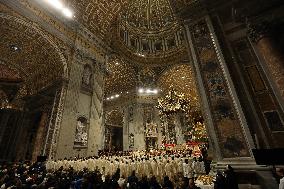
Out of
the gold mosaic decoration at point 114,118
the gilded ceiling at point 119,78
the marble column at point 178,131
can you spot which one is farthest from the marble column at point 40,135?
the marble column at point 178,131

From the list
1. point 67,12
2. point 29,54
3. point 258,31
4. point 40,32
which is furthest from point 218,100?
point 29,54

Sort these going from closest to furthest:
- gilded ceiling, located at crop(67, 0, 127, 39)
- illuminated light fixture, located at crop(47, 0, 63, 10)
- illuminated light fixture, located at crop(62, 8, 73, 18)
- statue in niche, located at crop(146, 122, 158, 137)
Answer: illuminated light fixture, located at crop(47, 0, 63, 10), illuminated light fixture, located at crop(62, 8, 73, 18), gilded ceiling, located at crop(67, 0, 127, 39), statue in niche, located at crop(146, 122, 158, 137)

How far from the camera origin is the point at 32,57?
13367 millimetres

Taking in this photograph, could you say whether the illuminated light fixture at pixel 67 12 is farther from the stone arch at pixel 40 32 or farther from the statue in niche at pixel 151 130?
the statue in niche at pixel 151 130

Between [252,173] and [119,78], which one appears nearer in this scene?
[252,173]

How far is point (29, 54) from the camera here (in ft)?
43.1

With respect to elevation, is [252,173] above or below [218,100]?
below

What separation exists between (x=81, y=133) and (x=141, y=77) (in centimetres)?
1087

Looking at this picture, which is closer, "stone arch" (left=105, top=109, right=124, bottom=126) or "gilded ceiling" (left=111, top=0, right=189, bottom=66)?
"gilded ceiling" (left=111, top=0, right=189, bottom=66)

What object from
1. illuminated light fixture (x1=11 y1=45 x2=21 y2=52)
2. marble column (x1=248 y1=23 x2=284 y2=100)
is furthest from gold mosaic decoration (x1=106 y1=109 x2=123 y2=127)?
marble column (x1=248 y1=23 x2=284 y2=100)

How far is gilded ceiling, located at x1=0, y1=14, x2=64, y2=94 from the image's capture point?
36.3ft

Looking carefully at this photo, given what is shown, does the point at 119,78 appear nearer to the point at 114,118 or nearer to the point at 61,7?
the point at 114,118

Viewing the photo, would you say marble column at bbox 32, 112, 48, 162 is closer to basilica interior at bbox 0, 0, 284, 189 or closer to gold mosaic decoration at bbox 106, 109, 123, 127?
basilica interior at bbox 0, 0, 284, 189

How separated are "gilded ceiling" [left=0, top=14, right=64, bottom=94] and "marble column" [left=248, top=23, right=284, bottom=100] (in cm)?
1143
